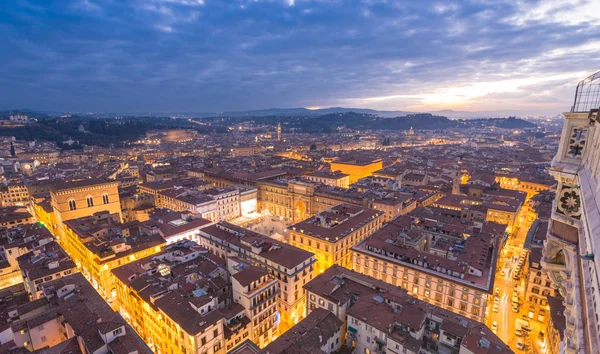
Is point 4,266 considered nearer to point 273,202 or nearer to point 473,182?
point 273,202

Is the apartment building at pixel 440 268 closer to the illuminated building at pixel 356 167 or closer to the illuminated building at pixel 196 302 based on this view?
the illuminated building at pixel 196 302

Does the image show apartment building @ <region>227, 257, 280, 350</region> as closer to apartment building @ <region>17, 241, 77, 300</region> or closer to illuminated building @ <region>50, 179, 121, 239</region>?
apartment building @ <region>17, 241, 77, 300</region>

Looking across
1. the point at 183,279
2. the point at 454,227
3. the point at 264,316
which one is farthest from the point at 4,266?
the point at 454,227

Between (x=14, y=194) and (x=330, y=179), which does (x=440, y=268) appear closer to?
(x=330, y=179)

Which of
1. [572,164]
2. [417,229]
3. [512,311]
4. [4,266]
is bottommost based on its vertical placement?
[512,311]

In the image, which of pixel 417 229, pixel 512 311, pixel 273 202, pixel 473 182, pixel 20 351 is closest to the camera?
pixel 20 351
